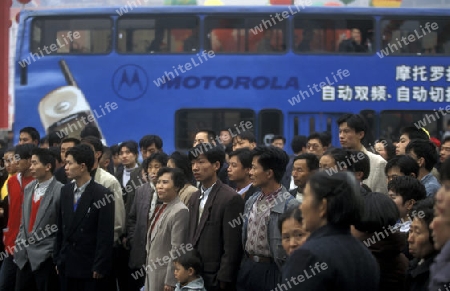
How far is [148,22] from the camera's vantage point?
13.7m

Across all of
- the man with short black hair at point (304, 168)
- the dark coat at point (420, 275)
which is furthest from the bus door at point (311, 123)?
the dark coat at point (420, 275)

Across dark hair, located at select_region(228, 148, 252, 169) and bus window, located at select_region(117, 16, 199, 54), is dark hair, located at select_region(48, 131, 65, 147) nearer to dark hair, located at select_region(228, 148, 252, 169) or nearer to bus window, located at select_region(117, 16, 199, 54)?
bus window, located at select_region(117, 16, 199, 54)

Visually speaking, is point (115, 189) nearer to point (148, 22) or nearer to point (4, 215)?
point (4, 215)

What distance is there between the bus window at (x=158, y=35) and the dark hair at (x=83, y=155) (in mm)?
6710

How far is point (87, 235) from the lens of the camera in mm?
7062

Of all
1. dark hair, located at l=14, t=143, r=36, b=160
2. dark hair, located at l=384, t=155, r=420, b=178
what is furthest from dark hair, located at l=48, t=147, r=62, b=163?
dark hair, located at l=384, t=155, r=420, b=178

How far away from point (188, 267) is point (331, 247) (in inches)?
118

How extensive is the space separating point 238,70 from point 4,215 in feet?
20.4

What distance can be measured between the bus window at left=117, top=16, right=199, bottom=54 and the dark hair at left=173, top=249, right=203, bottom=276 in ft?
25.9

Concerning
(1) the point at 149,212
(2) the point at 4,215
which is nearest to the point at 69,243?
(1) the point at 149,212

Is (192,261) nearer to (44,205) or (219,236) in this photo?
(219,236)

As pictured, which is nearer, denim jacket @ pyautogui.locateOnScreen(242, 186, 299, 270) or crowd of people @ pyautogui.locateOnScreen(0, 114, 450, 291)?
crowd of people @ pyautogui.locateOnScreen(0, 114, 450, 291)

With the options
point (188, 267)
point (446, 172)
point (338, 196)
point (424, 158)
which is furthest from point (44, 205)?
point (446, 172)

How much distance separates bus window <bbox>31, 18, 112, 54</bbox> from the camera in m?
13.7
